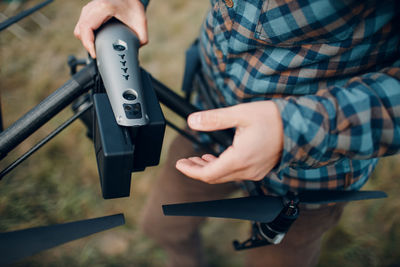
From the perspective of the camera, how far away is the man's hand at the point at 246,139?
0.41m

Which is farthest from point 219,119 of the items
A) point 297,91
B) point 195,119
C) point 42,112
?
point 42,112

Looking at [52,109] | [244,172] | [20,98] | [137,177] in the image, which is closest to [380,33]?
[244,172]

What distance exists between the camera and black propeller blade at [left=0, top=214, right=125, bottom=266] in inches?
16.1

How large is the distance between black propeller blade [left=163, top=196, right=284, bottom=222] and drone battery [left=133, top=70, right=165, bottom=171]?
96 mm

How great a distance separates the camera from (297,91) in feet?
1.97

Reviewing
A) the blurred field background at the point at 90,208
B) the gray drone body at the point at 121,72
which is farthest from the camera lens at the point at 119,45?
the blurred field background at the point at 90,208

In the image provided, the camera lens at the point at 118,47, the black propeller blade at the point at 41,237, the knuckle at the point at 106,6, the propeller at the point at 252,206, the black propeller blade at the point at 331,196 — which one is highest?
the knuckle at the point at 106,6

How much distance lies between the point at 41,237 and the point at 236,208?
30 centimetres

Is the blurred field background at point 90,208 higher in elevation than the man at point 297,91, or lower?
lower

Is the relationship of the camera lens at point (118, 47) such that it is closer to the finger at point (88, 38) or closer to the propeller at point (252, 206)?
the finger at point (88, 38)

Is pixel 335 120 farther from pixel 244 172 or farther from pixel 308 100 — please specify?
pixel 244 172

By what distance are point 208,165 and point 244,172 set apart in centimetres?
5

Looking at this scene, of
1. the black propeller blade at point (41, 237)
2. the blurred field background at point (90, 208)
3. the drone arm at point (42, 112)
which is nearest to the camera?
the black propeller blade at point (41, 237)

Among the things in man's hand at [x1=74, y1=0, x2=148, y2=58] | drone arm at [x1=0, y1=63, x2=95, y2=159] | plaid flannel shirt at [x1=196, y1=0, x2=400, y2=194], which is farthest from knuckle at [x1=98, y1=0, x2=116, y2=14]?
plaid flannel shirt at [x1=196, y1=0, x2=400, y2=194]
